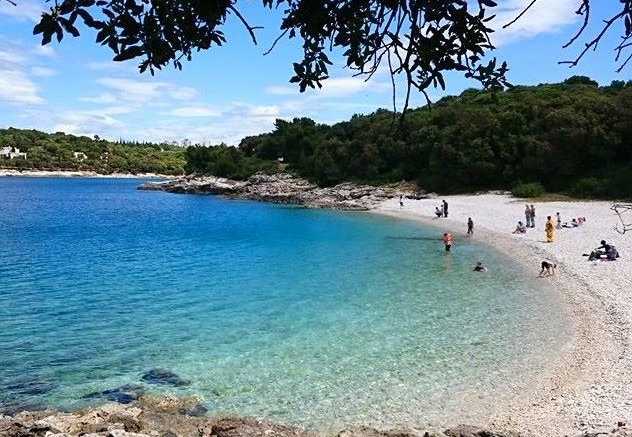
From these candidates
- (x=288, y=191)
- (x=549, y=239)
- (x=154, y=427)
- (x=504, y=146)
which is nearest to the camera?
(x=154, y=427)

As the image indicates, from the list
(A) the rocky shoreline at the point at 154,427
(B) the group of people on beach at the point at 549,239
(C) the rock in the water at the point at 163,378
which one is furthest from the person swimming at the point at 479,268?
(A) the rocky shoreline at the point at 154,427

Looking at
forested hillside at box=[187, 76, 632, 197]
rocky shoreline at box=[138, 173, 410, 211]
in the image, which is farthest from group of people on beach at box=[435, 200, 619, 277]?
rocky shoreline at box=[138, 173, 410, 211]

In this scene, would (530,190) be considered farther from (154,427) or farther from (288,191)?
(154,427)

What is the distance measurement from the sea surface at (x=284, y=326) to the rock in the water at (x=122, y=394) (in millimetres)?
139

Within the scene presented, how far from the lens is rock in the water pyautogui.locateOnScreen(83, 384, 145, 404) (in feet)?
43.0

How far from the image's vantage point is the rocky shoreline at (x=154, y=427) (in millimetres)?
9703

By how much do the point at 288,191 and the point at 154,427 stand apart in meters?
78.1

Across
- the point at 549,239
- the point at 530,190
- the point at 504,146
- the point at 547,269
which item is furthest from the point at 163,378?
the point at 504,146

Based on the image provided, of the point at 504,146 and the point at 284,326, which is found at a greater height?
the point at 504,146

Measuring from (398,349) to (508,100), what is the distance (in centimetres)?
6437

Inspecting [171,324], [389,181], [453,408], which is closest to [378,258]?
[171,324]

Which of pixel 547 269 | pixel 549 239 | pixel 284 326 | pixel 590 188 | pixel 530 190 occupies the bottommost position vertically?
pixel 284 326

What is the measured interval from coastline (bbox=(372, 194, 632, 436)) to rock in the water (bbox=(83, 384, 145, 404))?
832 cm

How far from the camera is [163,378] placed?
14523 millimetres
